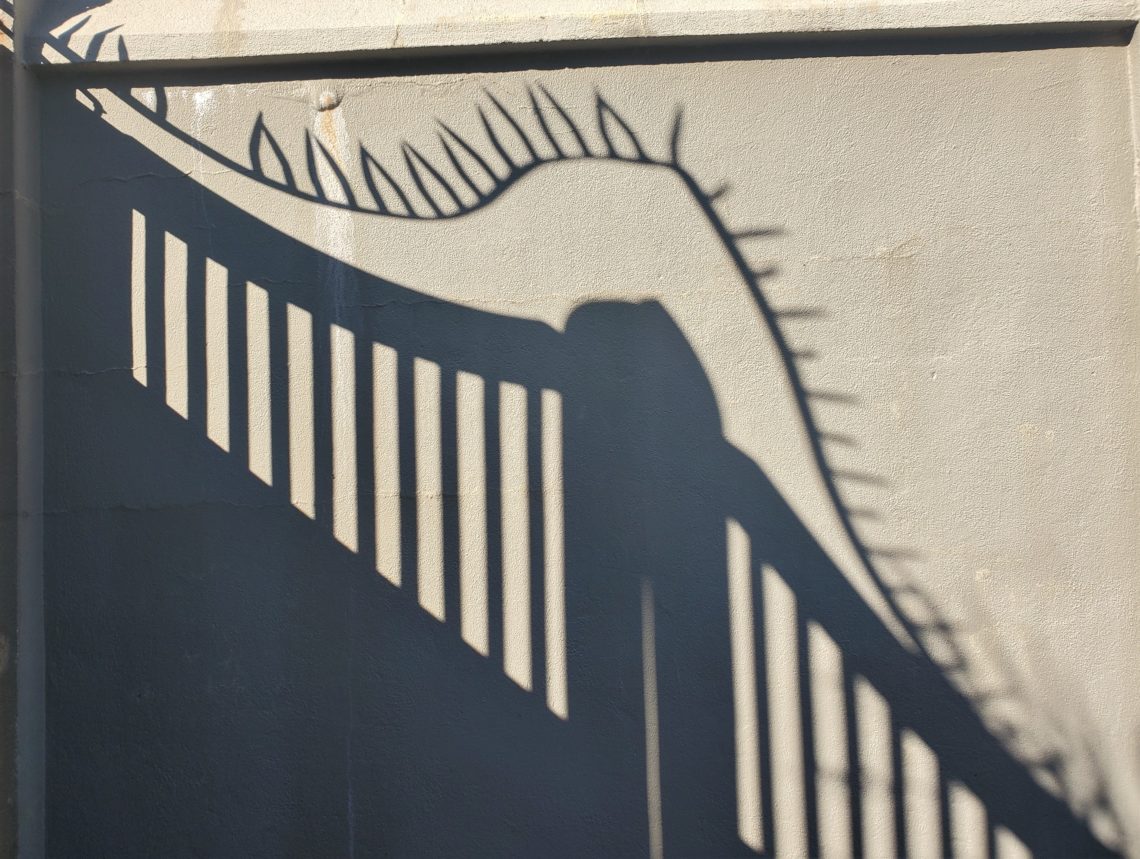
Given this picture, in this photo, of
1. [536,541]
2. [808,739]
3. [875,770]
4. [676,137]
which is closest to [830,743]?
[808,739]

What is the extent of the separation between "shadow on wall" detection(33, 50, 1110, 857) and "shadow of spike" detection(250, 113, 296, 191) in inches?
8.8

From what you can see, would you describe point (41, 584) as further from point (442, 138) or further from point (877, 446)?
point (877, 446)

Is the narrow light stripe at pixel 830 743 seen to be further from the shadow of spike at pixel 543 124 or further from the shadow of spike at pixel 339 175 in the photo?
the shadow of spike at pixel 339 175

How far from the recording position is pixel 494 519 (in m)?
3.25

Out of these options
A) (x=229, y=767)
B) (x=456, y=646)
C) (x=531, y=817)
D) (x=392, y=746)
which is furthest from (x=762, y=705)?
(x=229, y=767)

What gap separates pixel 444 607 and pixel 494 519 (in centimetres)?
41

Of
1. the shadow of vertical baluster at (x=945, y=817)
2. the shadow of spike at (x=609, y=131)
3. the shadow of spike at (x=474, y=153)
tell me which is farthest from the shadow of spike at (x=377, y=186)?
the shadow of vertical baluster at (x=945, y=817)

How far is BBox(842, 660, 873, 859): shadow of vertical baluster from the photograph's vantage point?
124 inches

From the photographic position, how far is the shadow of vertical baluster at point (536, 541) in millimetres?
3221

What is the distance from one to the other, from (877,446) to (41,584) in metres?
3.48

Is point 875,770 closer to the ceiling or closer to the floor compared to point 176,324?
closer to the floor

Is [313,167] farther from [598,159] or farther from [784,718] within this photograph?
[784,718]

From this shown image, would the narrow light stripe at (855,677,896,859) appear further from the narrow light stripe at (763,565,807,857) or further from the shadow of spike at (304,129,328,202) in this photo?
the shadow of spike at (304,129,328,202)

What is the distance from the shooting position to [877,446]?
3236 mm
